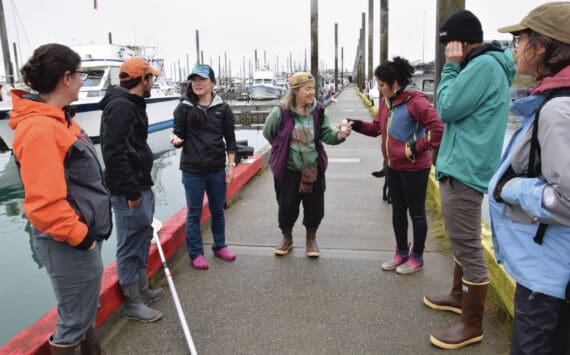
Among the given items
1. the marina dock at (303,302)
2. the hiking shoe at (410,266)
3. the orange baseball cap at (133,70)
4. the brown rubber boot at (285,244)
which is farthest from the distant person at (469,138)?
the orange baseball cap at (133,70)

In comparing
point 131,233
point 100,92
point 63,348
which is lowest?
point 63,348

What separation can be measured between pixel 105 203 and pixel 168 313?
4.64 feet

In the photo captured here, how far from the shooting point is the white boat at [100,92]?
53.8 ft

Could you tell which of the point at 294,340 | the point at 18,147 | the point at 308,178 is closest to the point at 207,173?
the point at 308,178

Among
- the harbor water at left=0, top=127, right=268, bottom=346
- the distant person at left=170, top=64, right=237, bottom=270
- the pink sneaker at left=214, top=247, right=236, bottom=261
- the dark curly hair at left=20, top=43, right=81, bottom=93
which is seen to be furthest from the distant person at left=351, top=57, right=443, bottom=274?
the harbor water at left=0, top=127, right=268, bottom=346

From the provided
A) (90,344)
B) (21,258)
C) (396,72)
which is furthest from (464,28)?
(21,258)

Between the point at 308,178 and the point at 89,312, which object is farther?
the point at 308,178

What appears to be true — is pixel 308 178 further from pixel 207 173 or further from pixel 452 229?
pixel 452 229

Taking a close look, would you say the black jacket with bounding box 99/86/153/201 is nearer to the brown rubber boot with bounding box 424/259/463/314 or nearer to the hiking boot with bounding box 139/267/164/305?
the hiking boot with bounding box 139/267/164/305

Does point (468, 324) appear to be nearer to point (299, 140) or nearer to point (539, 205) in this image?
point (539, 205)

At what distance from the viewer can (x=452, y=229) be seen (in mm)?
2969

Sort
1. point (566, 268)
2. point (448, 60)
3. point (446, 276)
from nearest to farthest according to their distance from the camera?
point (566, 268), point (448, 60), point (446, 276)

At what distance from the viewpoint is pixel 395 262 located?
4262mm

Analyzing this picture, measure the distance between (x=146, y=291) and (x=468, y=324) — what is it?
2430mm
